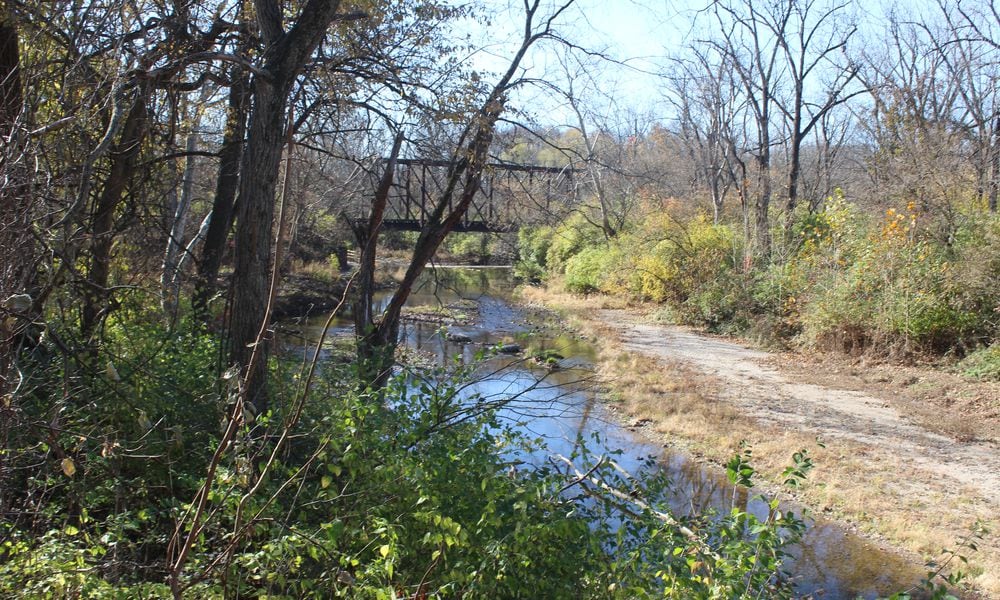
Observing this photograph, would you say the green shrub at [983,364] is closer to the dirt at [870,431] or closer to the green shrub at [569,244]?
the dirt at [870,431]

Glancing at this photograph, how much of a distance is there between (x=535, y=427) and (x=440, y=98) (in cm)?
663

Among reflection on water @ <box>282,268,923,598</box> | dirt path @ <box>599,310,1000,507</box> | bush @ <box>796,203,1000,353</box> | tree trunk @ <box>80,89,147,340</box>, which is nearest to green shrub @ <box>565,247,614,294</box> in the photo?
dirt path @ <box>599,310,1000,507</box>

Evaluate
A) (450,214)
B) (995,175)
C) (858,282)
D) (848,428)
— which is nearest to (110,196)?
(450,214)

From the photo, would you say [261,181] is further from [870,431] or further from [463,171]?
[870,431]

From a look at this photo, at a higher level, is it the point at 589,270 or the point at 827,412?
the point at 589,270

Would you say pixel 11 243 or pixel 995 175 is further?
pixel 995 175

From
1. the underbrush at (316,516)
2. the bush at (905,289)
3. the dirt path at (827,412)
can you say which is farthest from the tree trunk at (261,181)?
the bush at (905,289)

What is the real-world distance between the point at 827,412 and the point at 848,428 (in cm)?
103

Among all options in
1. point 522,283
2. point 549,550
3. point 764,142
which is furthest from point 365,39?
point 522,283

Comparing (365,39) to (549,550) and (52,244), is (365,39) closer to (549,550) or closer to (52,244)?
(52,244)

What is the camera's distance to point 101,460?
4.03 metres

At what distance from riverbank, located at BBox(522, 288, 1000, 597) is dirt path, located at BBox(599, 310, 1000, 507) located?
3 centimetres

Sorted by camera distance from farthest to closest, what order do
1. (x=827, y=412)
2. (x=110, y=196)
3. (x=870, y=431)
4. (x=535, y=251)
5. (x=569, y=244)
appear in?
(x=535, y=251), (x=569, y=244), (x=827, y=412), (x=870, y=431), (x=110, y=196)

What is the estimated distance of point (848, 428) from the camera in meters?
12.6
